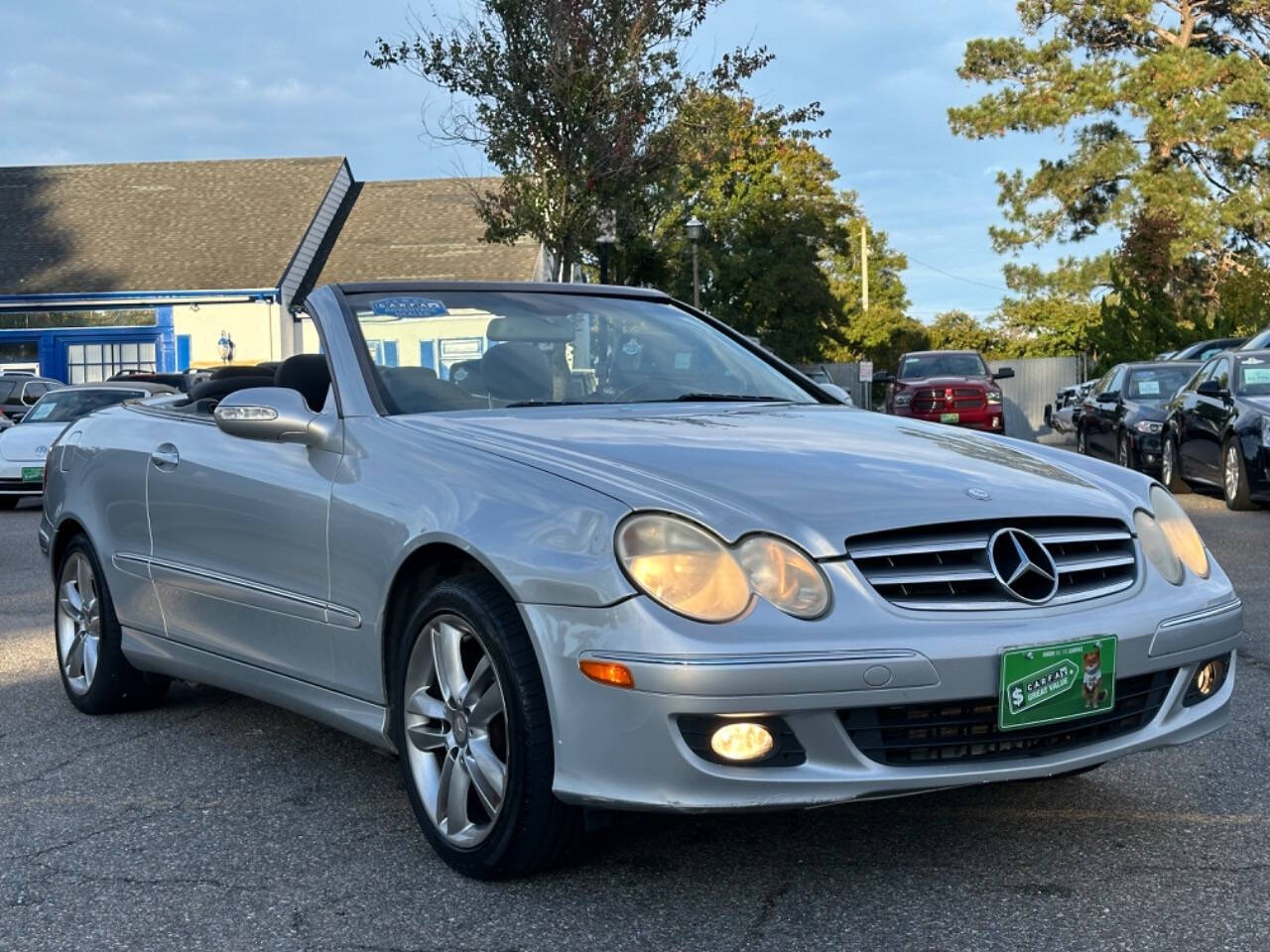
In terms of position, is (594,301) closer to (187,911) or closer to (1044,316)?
(187,911)

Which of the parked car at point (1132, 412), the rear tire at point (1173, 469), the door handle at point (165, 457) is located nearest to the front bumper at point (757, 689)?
the door handle at point (165, 457)

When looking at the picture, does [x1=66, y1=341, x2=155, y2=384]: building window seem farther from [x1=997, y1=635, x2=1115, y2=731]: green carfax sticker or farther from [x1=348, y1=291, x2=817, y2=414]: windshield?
[x1=997, y1=635, x2=1115, y2=731]: green carfax sticker

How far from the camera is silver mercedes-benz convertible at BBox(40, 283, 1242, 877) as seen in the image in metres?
3.32

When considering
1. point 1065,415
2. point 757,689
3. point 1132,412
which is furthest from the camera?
point 1065,415

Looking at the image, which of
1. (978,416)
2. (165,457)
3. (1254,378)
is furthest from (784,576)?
(978,416)

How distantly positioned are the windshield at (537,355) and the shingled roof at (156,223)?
31.6 metres

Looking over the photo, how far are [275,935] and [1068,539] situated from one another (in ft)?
6.53

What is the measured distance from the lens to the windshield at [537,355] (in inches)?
182

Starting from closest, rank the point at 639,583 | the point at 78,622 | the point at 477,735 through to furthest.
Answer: the point at 639,583 → the point at 477,735 → the point at 78,622

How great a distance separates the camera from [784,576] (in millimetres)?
3365

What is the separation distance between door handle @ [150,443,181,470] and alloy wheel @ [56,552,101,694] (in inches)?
30.1

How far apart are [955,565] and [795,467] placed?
48cm

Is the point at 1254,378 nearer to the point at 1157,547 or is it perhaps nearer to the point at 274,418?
the point at 1157,547

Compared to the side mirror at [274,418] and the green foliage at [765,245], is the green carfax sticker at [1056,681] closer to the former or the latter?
the side mirror at [274,418]
